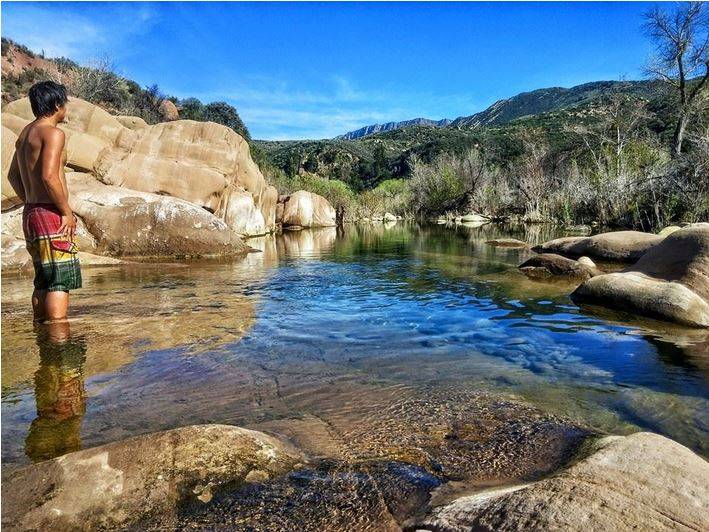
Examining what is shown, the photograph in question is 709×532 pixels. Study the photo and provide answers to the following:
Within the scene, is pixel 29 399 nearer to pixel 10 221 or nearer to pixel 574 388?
pixel 574 388

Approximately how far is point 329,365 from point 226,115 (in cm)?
5978

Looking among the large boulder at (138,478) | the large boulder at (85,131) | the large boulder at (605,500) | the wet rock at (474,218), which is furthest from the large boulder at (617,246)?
the wet rock at (474,218)

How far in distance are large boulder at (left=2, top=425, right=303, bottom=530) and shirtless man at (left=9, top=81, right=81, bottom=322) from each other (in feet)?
9.16

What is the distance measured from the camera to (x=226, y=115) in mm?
59344

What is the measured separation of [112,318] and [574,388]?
5103mm

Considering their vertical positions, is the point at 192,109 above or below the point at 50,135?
above

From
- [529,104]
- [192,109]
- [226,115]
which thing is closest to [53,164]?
[192,109]

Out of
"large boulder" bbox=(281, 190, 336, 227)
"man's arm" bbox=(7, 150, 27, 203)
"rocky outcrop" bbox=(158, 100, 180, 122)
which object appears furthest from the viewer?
"rocky outcrop" bbox=(158, 100, 180, 122)

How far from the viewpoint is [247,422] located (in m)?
3.27

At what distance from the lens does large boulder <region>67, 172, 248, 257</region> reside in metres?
13.6


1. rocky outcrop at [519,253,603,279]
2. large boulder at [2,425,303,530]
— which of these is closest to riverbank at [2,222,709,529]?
large boulder at [2,425,303,530]

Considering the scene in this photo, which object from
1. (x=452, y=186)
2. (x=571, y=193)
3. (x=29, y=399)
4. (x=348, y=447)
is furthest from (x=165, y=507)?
(x=452, y=186)

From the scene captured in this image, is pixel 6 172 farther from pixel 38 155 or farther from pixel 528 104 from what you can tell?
pixel 528 104

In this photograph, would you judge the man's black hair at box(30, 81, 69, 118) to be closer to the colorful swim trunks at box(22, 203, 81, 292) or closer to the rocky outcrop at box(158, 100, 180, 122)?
the colorful swim trunks at box(22, 203, 81, 292)
